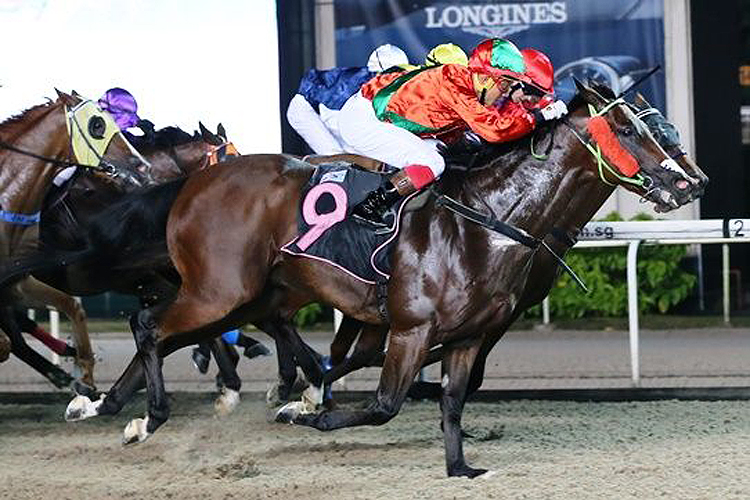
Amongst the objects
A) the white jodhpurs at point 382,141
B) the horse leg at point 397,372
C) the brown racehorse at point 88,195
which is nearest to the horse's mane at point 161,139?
the brown racehorse at point 88,195

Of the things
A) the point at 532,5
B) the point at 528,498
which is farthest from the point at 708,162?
the point at 528,498

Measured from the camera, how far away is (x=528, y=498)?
463 cm

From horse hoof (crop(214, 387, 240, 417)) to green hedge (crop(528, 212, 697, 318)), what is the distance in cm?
377

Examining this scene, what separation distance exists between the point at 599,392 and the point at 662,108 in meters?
3.58

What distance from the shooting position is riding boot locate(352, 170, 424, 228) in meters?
5.11

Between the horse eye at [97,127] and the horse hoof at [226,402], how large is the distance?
1.24 meters

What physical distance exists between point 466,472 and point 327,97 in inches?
75.2

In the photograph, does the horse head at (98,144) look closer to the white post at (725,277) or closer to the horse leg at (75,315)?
the horse leg at (75,315)

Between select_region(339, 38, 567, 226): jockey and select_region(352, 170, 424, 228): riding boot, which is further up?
select_region(339, 38, 567, 226): jockey

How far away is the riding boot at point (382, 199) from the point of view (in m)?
5.11

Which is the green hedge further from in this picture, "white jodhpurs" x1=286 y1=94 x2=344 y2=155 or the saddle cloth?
the saddle cloth

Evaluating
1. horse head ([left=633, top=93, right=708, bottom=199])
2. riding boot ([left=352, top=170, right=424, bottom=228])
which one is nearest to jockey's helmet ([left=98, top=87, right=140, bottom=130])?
riding boot ([left=352, top=170, right=424, bottom=228])

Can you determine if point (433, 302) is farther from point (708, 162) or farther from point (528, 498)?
point (708, 162)

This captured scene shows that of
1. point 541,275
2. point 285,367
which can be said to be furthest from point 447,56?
point 285,367
